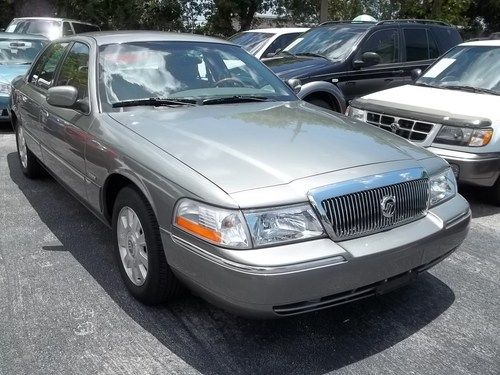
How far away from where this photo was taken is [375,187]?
2814 millimetres

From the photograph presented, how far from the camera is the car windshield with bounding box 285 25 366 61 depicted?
8133 millimetres

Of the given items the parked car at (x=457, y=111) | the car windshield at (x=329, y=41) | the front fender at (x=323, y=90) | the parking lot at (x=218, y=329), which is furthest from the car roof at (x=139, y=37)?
the car windshield at (x=329, y=41)

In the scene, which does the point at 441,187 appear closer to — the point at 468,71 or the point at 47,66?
the point at 468,71

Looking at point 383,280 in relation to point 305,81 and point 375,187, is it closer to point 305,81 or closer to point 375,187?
point 375,187

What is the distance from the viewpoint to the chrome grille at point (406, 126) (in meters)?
5.18

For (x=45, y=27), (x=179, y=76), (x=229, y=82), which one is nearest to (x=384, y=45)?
(x=229, y=82)

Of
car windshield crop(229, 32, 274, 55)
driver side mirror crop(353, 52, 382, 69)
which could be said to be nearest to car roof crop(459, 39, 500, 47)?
driver side mirror crop(353, 52, 382, 69)

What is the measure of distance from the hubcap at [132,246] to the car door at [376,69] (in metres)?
5.25

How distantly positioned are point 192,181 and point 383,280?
1.14 m

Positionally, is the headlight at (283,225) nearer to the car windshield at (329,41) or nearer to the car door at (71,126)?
the car door at (71,126)

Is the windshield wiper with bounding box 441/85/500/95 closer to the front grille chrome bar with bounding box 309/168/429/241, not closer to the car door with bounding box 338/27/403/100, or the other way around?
the car door with bounding box 338/27/403/100

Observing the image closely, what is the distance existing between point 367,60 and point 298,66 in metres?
1.04

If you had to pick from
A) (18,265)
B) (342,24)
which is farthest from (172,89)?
(342,24)

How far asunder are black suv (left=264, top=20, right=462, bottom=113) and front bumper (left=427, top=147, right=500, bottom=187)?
277 centimetres
